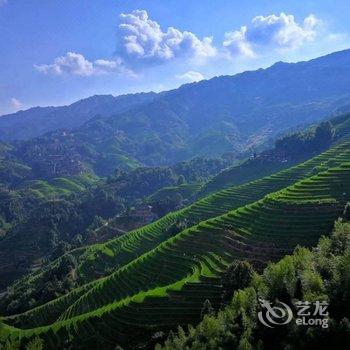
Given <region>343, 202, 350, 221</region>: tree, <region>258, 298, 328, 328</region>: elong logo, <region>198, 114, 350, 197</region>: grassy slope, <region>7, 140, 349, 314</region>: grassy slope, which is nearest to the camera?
<region>258, 298, 328, 328</region>: elong logo

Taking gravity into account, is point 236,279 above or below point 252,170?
above

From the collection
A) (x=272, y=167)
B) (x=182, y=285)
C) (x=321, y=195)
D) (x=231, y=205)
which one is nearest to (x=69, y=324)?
(x=182, y=285)

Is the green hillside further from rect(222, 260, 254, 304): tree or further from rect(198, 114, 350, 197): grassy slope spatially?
rect(198, 114, 350, 197): grassy slope

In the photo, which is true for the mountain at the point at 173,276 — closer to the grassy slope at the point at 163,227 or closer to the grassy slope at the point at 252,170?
the grassy slope at the point at 163,227

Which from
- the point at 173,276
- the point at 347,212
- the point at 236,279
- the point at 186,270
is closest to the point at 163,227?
the point at 173,276

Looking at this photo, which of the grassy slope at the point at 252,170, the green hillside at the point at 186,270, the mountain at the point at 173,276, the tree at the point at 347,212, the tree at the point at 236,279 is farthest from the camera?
the grassy slope at the point at 252,170

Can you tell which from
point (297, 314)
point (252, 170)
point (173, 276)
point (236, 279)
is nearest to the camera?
point (297, 314)

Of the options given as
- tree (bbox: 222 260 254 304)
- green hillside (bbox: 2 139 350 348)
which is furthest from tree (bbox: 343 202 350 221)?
tree (bbox: 222 260 254 304)

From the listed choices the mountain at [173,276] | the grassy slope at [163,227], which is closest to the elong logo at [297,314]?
the mountain at [173,276]

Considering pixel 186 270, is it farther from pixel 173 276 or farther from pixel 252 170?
pixel 252 170

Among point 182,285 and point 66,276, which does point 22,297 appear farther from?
point 182,285
